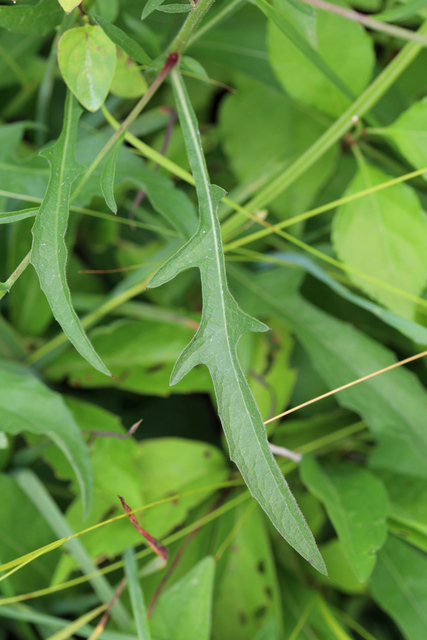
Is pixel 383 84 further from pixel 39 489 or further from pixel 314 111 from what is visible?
pixel 39 489

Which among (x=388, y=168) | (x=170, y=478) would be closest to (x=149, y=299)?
(x=170, y=478)

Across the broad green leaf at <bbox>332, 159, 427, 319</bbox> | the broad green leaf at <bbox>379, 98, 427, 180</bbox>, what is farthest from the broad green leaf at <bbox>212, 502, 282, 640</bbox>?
the broad green leaf at <bbox>379, 98, 427, 180</bbox>

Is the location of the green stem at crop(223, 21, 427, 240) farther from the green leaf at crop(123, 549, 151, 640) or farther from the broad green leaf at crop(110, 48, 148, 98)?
the green leaf at crop(123, 549, 151, 640)

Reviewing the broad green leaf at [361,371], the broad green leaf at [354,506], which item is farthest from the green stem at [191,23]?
the broad green leaf at [354,506]

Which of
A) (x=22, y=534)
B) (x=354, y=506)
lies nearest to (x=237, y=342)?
(x=354, y=506)

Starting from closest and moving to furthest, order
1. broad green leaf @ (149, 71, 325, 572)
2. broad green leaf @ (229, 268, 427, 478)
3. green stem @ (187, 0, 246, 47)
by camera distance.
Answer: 1. broad green leaf @ (149, 71, 325, 572)
2. green stem @ (187, 0, 246, 47)
3. broad green leaf @ (229, 268, 427, 478)

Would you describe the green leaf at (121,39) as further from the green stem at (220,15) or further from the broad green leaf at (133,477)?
the broad green leaf at (133,477)

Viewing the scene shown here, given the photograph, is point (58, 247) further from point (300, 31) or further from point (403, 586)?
point (403, 586)
